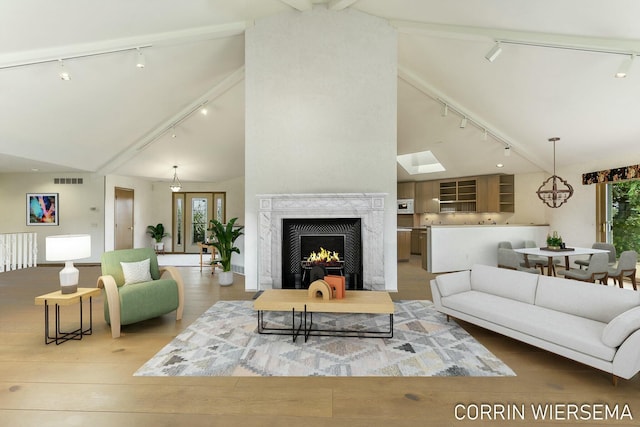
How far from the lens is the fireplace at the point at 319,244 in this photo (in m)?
5.04

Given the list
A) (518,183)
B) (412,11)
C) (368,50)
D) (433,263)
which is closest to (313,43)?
(368,50)

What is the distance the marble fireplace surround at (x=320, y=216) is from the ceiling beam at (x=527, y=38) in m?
2.53

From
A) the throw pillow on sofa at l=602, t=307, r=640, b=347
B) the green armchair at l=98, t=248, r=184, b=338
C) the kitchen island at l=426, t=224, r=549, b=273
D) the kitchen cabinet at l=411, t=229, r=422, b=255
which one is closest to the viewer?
the throw pillow on sofa at l=602, t=307, r=640, b=347

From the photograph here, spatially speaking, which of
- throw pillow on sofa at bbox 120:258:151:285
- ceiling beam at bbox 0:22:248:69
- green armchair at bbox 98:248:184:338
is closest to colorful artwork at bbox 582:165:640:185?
ceiling beam at bbox 0:22:248:69

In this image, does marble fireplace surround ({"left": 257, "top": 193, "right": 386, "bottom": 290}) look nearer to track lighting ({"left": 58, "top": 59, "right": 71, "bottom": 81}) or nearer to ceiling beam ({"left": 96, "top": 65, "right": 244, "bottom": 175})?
ceiling beam ({"left": 96, "top": 65, "right": 244, "bottom": 175})

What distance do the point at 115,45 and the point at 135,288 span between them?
332 cm

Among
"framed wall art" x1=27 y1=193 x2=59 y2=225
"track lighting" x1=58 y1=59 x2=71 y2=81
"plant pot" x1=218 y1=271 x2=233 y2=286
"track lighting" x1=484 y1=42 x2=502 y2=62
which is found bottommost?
"plant pot" x1=218 y1=271 x2=233 y2=286

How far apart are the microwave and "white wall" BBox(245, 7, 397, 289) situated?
5.48 meters

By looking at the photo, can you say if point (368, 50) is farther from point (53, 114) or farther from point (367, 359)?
point (53, 114)

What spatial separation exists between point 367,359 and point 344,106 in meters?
3.78

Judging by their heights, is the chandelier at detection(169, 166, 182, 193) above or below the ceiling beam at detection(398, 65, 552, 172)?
below

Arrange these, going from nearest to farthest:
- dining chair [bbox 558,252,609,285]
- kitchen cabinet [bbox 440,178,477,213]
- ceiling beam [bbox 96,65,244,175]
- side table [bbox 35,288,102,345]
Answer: side table [bbox 35,288,102,345] → dining chair [bbox 558,252,609,285] → ceiling beam [bbox 96,65,244,175] → kitchen cabinet [bbox 440,178,477,213]

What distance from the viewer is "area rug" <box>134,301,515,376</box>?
2619 mm

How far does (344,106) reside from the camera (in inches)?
199
